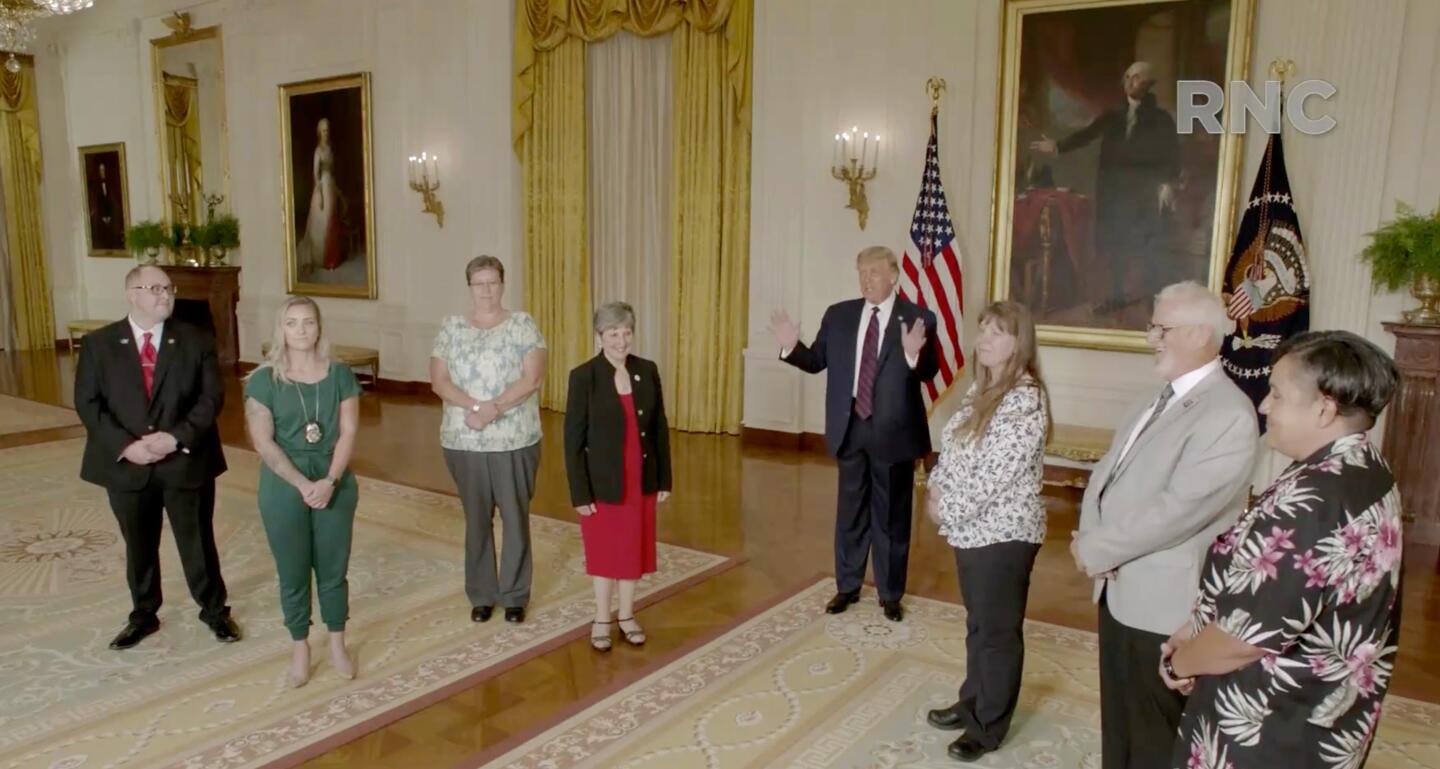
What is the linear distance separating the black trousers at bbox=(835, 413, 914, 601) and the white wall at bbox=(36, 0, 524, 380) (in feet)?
21.4

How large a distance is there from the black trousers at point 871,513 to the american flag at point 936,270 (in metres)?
2.75

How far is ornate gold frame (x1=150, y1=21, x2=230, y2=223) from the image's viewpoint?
1232cm

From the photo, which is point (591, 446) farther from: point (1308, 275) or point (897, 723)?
point (1308, 275)

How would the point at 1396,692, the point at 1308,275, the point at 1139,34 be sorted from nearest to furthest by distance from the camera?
the point at 1396,692, the point at 1308,275, the point at 1139,34

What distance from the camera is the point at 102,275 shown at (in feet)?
47.9

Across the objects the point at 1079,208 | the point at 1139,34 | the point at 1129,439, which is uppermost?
the point at 1139,34

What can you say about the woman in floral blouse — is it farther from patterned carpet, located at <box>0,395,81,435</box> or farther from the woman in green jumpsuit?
patterned carpet, located at <box>0,395,81,435</box>

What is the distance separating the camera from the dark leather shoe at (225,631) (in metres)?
4.21

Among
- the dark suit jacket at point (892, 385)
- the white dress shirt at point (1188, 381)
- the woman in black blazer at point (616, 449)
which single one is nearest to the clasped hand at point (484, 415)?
the woman in black blazer at point (616, 449)

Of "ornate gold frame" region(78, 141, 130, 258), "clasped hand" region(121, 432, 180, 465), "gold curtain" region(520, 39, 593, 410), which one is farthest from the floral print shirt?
"ornate gold frame" region(78, 141, 130, 258)

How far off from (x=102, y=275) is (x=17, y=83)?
288 cm

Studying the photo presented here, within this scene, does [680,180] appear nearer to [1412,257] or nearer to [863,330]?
[863,330]

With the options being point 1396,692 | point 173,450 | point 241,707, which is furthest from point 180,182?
point 1396,692

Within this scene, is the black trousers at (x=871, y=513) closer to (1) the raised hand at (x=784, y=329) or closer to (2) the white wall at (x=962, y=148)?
(1) the raised hand at (x=784, y=329)
